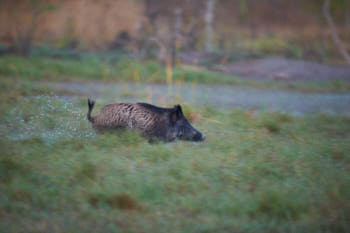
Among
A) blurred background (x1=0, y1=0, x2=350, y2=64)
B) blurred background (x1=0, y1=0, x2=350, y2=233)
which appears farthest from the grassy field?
blurred background (x1=0, y1=0, x2=350, y2=64)

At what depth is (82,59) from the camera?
17281 millimetres

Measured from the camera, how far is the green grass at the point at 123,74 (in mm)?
14234

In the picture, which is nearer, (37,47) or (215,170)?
(215,170)

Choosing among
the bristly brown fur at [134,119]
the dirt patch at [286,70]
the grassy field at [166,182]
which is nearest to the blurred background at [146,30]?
the dirt patch at [286,70]

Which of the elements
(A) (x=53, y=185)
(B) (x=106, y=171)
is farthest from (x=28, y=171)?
(B) (x=106, y=171)

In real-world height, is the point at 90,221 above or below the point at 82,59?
below

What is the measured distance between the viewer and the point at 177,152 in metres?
5.69

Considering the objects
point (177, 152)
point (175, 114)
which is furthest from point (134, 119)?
point (177, 152)

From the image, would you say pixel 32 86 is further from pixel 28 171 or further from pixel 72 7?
pixel 72 7

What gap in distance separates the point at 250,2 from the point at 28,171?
82.0 ft

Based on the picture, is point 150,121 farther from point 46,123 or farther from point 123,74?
point 123,74

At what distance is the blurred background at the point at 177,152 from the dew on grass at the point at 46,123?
0.09 feet

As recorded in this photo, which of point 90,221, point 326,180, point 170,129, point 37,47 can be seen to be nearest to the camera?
point 90,221

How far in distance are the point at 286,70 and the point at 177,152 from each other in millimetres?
12538
